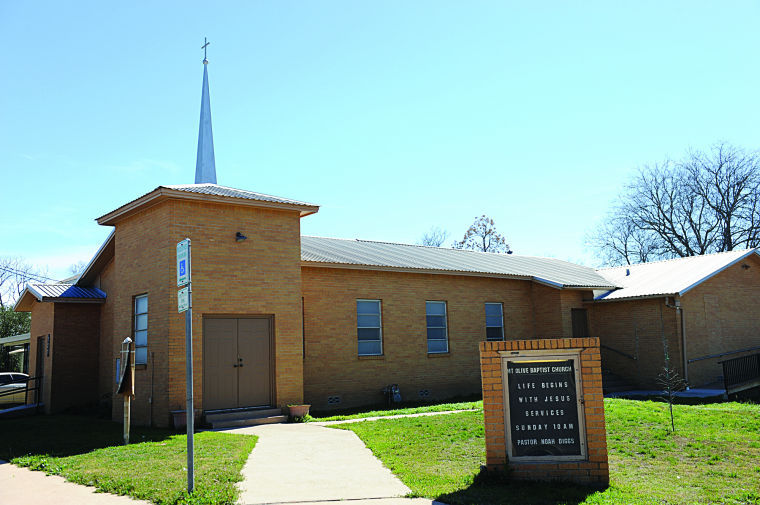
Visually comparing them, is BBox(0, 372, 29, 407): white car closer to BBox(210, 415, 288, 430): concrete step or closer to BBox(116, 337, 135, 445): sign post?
BBox(210, 415, 288, 430): concrete step

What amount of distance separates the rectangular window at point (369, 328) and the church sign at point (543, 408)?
10.8 m

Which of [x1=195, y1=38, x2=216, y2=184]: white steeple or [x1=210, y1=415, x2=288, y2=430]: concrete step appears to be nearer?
[x1=210, y1=415, x2=288, y2=430]: concrete step

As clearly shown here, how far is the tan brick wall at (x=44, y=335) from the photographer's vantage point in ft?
61.9

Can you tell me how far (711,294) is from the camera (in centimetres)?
2252

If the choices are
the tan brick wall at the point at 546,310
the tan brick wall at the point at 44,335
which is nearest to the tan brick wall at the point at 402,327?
the tan brick wall at the point at 546,310

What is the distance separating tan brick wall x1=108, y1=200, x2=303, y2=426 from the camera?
1355 centimetres

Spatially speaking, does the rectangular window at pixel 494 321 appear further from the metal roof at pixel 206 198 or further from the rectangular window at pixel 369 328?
the metal roof at pixel 206 198

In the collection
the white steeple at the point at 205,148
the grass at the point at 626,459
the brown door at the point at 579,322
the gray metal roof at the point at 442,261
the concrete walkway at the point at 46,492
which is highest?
the white steeple at the point at 205,148

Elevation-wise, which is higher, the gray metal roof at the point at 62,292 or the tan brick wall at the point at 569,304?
the gray metal roof at the point at 62,292

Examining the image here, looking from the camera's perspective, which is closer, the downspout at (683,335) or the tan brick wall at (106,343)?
the tan brick wall at (106,343)

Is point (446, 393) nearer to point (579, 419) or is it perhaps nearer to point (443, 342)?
point (443, 342)

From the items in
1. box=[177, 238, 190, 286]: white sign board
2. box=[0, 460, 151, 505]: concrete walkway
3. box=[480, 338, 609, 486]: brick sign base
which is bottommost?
box=[0, 460, 151, 505]: concrete walkway

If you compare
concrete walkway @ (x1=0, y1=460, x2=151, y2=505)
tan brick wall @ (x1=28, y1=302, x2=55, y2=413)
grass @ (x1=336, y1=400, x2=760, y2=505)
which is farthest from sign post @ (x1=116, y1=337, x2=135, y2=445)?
tan brick wall @ (x1=28, y1=302, x2=55, y2=413)

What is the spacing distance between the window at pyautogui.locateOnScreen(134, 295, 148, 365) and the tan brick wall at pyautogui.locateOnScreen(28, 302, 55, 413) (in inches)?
216
